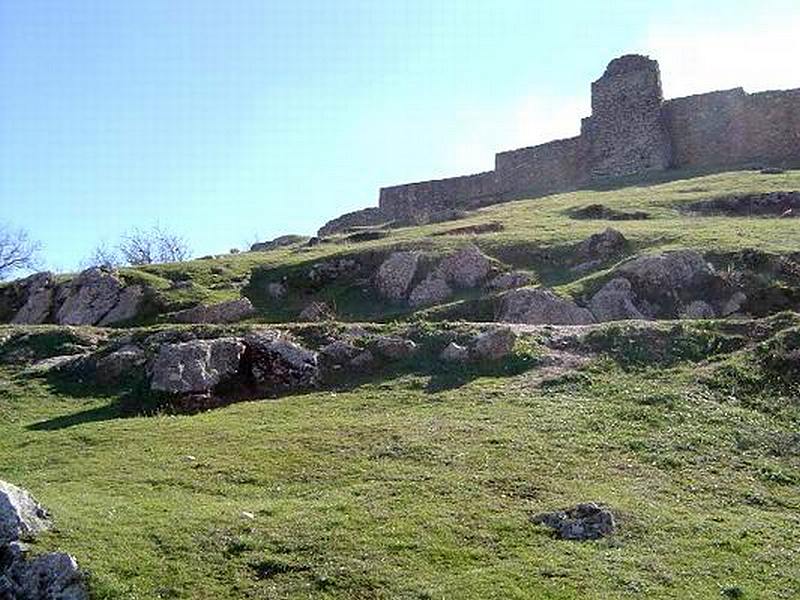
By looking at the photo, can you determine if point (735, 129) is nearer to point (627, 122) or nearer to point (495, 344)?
point (627, 122)

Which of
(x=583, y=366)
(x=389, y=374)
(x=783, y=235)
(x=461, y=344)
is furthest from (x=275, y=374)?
(x=783, y=235)

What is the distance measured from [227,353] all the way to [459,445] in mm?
7867

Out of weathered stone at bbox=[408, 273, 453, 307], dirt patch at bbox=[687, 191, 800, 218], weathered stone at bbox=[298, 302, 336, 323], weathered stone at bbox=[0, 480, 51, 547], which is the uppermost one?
dirt patch at bbox=[687, 191, 800, 218]

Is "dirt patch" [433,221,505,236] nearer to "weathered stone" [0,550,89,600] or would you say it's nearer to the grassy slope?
the grassy slope

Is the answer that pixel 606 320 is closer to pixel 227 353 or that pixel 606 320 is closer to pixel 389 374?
pixel 389 374

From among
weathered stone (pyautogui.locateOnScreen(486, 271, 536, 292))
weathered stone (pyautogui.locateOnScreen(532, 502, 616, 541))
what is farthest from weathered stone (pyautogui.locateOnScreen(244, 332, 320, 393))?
weathered stone (pyautogui.locateOnScreen(532, 502, 616, 541))

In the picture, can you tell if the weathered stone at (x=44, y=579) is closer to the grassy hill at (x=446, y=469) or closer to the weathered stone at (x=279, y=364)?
the grassy hill at (x=446, y=469)

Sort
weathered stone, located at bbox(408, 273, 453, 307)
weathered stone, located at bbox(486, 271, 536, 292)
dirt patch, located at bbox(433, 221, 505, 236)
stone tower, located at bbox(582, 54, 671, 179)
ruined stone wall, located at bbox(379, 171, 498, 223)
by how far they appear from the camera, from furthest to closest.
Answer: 1. ruined stone wall, located at bbox(379, 171, 498, 223)
2. stone tower, located at bbox(582, 54, 671, 179)
3. dirt patch, located at bbox(433, 221, 505, 236)
4. weathered stone, located at bbox(408, 273, 453, 307)
5. weathered stone, located at bbox(486, 271, 536, 292)

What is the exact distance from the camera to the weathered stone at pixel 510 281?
97.9ft

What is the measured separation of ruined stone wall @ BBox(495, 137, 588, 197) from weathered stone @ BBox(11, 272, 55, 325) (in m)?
26.7

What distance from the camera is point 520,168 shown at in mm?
55250

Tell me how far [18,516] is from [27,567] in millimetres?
937

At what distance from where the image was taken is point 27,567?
37.3 feet

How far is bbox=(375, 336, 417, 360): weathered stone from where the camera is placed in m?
22.4
